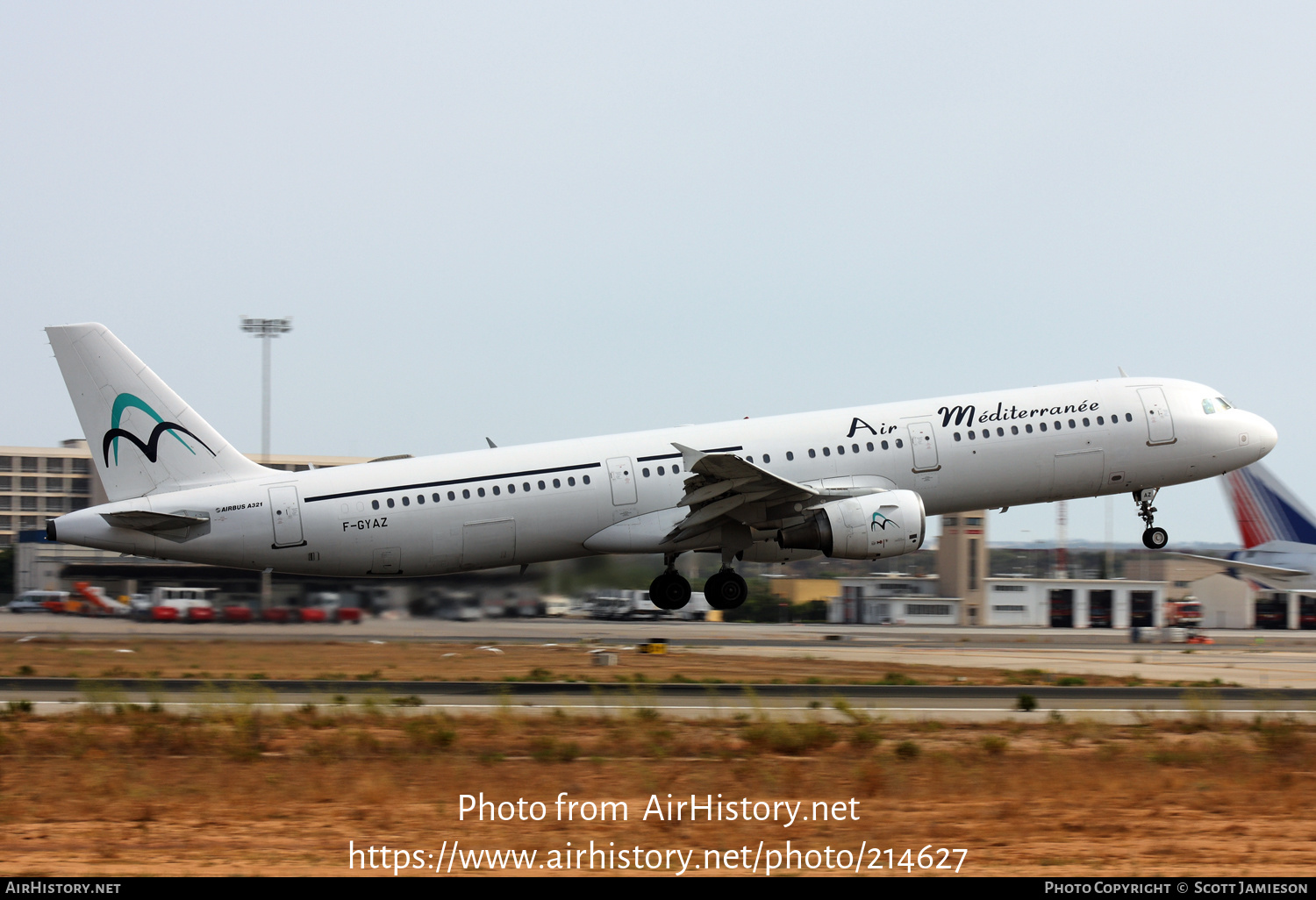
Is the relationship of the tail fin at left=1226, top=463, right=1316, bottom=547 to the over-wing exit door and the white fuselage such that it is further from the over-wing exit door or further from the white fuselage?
the over-wing exit door

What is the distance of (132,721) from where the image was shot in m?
20.4

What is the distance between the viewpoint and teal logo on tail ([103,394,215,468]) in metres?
30.3

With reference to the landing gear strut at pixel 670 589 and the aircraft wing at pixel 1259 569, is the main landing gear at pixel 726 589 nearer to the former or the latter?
the landing gear strut at pixel 670 589

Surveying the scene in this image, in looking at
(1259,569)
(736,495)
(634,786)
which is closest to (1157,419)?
(736,495)

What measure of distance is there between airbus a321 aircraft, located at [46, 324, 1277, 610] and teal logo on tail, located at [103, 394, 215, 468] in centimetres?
5

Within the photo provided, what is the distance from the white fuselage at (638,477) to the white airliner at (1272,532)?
52.4m

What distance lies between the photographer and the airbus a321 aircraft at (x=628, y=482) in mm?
29891

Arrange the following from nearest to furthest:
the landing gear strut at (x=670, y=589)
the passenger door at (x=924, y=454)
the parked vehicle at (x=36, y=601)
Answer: the passenger door at (x=924, y=454), the landing gear strut at (x=670, y=589), the parked vehicle at (x=36, y=601)

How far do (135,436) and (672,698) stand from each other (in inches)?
585

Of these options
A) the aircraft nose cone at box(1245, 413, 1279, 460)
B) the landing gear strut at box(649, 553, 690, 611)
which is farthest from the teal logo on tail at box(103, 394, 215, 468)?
the aircraft nose cone at box(1245, 413, 1279, 460)

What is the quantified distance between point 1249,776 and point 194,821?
43.2 ft

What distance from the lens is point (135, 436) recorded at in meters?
30.3

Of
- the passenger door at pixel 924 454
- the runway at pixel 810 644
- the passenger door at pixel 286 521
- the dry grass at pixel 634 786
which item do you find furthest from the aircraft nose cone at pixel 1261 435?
the passenger door at pixel 286 521

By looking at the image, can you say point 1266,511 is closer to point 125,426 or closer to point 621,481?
point 621,481
